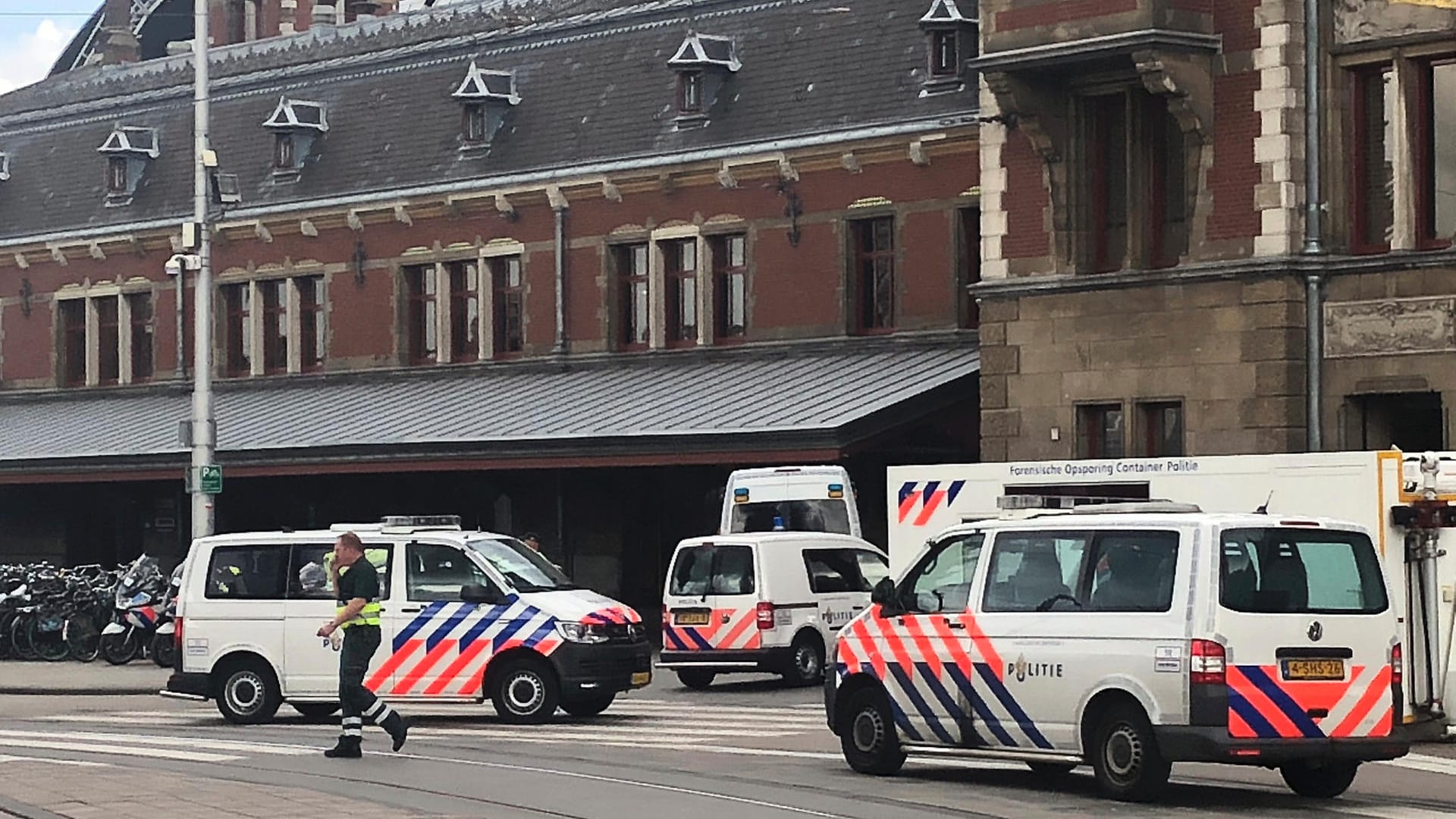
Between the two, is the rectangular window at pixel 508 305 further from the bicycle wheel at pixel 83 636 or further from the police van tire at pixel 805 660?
the police van tire at pixel 805 660

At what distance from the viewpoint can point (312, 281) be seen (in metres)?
49.5

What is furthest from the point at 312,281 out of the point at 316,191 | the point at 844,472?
the point at 844,472

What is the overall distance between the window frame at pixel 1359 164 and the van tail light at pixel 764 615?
766cm

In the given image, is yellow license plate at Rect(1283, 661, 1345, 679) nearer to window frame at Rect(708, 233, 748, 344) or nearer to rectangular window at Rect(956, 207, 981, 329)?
rectangular window at Rect(956, 207, 981, 329)

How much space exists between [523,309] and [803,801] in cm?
2954

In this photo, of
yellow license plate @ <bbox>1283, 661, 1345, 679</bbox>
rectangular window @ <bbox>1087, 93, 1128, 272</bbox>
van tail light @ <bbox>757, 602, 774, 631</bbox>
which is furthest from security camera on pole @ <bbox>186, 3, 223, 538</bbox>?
yellow license plate @ <bbox>1283, 661, 1345, 679</bbox>

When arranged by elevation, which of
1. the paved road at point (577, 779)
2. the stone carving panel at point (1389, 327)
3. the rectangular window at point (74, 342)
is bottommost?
the paved road at point (577, 779)

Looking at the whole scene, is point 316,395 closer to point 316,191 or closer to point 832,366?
point 316,191

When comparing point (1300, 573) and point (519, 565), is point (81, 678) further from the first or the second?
point (1300, 573)

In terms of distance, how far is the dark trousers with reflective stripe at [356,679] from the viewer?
2022 centimetres

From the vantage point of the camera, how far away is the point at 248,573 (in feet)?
82.4

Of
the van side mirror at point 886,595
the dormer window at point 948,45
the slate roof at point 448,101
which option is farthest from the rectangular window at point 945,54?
the van side mirror at point 886,595

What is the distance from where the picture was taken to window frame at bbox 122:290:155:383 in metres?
52.4

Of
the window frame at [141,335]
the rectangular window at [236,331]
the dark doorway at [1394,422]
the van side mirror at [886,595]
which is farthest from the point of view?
the window frame at [141,335]
